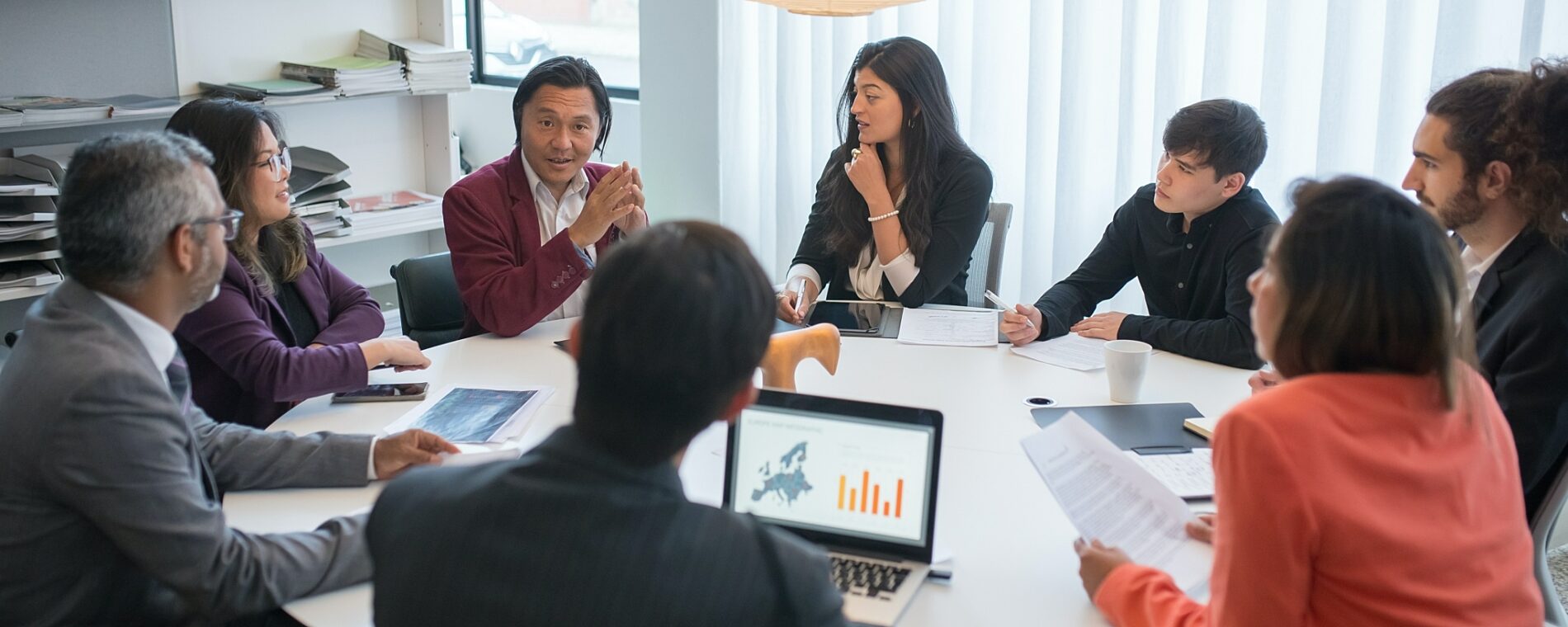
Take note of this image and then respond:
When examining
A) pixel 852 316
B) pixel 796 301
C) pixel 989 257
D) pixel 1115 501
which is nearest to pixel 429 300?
pixel 796 301

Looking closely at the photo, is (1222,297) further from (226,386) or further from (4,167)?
(4,167)

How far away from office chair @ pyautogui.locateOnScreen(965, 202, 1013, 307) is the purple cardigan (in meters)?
1.61

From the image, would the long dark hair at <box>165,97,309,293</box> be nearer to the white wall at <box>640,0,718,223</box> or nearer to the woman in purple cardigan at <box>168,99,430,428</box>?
the woman in purple cardigan at <box>168,99,430,428</box>

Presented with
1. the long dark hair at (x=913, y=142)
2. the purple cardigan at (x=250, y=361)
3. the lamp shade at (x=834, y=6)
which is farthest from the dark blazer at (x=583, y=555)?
the long dark hair at (x=913, y=142)

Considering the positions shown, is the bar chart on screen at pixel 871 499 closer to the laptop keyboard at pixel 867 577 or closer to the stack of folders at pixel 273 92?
the laptop keyboard at pixel 867 577

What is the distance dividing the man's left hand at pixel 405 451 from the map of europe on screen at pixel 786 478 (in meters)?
0.53

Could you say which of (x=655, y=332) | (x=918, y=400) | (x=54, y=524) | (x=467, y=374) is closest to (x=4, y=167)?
(x=467, y=374)

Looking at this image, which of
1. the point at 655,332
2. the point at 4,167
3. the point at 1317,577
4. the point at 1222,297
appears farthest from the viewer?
the point at 4,167

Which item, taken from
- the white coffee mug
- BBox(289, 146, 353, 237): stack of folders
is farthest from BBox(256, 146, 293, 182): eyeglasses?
the white coffee mug

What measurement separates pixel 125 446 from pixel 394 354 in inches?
30.1

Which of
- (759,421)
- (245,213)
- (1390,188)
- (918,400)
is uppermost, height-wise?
(1390,188)

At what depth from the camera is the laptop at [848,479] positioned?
4.54ft

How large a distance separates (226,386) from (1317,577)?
5.72 feet

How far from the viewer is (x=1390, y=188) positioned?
45.8 inches
